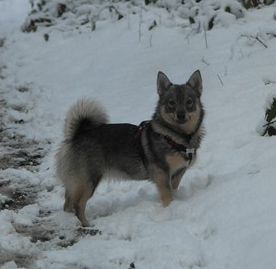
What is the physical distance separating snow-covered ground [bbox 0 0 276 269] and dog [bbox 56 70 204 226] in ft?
0.74

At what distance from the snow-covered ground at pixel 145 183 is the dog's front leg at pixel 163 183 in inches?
3.7

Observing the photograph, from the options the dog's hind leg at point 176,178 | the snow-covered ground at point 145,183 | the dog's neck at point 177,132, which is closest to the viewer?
the snow-covered ground at point 145,183

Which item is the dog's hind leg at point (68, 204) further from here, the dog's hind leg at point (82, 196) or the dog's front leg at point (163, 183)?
the dog's front leg at point (163, 183)

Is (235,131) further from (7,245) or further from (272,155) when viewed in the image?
(7,245)

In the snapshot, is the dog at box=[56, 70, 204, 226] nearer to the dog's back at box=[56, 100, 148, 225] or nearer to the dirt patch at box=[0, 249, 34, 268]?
the dog's back at box=[56, 100, 148, 225]

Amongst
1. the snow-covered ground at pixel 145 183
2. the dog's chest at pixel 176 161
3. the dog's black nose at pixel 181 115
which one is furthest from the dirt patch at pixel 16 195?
the dog's black nose at pixel 181 115

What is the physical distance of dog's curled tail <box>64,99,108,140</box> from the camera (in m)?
5.33

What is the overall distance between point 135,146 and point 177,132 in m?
0.39

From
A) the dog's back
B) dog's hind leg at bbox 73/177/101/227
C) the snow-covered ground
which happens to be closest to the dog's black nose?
the dog's back

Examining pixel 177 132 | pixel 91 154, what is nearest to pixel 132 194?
pixel 91 154

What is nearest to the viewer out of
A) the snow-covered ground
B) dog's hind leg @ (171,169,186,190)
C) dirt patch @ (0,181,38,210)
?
the snow-covered ground

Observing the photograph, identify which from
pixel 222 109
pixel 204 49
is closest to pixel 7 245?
pixel 222 109

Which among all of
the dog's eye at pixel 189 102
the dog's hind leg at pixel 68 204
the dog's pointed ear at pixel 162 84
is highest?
the dog's pointed ear at pixel 162 84

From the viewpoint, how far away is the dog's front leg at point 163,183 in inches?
203
